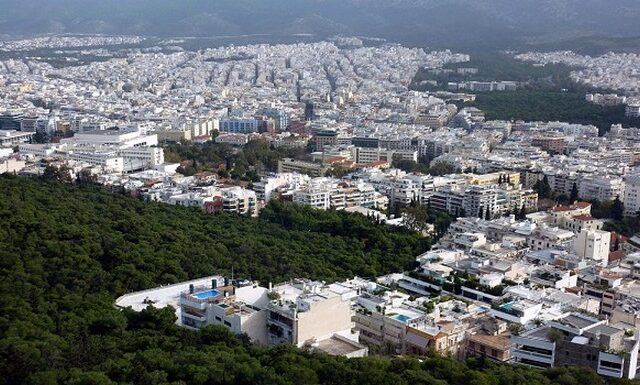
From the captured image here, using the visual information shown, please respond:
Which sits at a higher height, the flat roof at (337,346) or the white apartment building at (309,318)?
the white apartment building at (309,318)

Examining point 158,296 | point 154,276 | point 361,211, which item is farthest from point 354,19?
point 158,296

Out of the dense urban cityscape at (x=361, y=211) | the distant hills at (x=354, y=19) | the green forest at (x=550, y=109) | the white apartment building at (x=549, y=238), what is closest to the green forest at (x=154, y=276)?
the dense urban cityscape at (x=361, y=211)

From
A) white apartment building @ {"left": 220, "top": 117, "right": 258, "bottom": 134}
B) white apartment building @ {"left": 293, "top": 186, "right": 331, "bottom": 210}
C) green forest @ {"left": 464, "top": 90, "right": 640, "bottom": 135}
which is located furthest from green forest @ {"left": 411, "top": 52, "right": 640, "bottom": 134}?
white apartment building @ {"left": 293, "top": 186, "right": 331, "bottom": 210}

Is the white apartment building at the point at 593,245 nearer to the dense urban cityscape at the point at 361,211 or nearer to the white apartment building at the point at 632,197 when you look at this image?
the dense urban cityscape at the point at 361,211

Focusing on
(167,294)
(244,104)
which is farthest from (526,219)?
(244,104)

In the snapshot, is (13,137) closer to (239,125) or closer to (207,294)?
(239,125)
